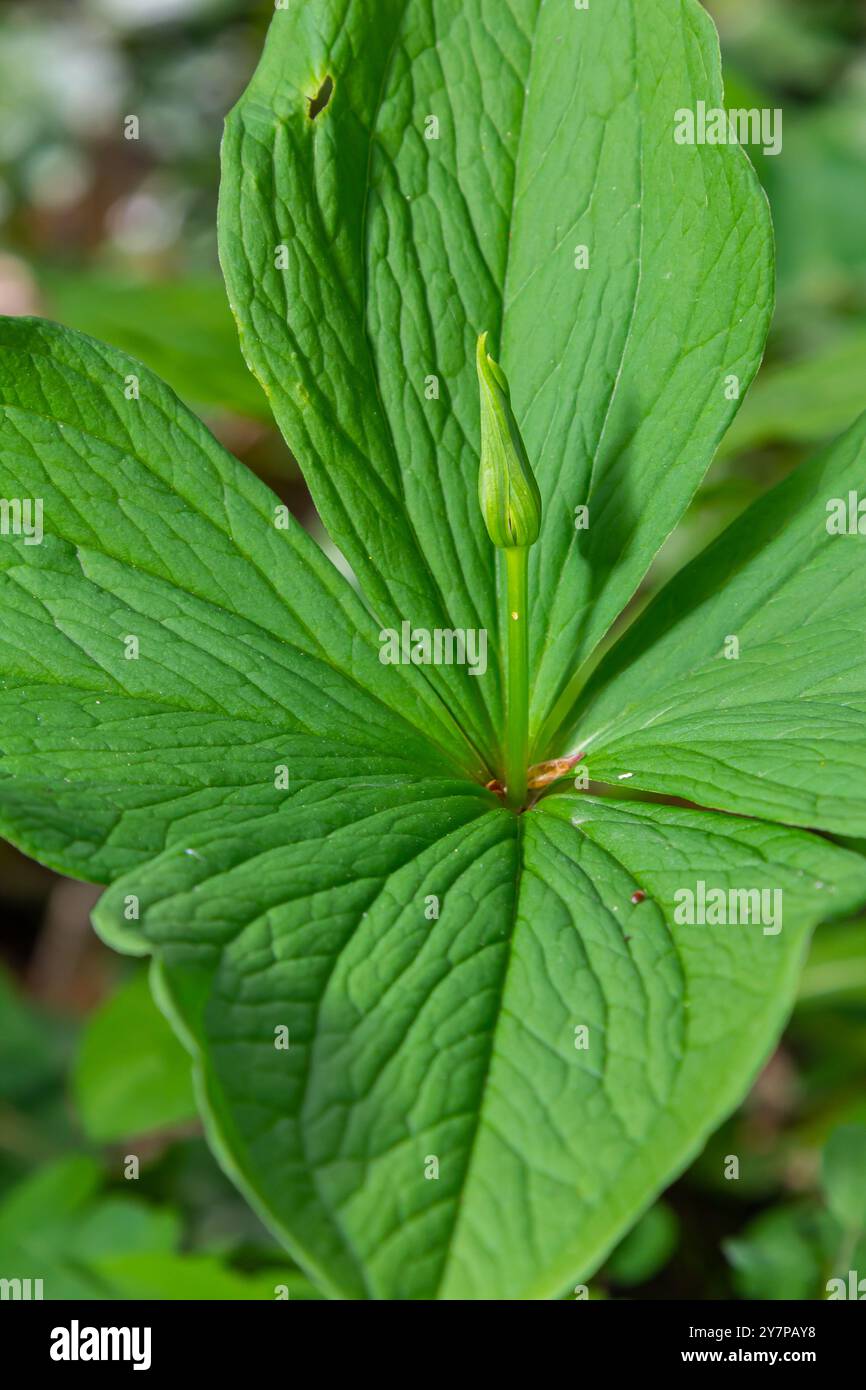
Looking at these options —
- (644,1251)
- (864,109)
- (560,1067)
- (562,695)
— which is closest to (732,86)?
(864,109)

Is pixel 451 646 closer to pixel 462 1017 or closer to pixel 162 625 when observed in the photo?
pixel 162 625

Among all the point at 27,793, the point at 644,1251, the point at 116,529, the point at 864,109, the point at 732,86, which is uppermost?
the point at 864,109

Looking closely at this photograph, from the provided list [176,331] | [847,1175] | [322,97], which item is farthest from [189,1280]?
[176,331]

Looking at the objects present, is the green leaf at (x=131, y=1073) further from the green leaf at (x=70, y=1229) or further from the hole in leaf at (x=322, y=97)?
the hole in leaf at (x=322, y=97)

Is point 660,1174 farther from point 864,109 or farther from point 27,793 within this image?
point 864,109

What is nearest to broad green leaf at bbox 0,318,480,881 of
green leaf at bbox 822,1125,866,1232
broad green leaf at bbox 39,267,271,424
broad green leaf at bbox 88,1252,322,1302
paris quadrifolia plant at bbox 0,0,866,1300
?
paris quadrifolia plant at bbox 0,0,866,1300

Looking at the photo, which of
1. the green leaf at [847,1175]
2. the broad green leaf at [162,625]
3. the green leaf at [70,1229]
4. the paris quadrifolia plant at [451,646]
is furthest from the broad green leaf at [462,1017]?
the green leaf at [70,1229]
